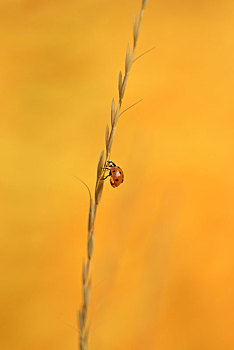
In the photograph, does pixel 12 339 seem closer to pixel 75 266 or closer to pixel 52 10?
pixel 75 266

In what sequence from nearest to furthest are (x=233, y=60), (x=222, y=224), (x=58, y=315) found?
(x=58, y=315)
(x=222, y=224)
(x=233, y=60)

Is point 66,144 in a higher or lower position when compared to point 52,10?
lower

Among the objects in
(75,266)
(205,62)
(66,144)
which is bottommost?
(75,266)

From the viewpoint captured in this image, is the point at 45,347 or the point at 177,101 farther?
the point at 177,101

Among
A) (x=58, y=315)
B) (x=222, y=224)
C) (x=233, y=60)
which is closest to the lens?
(x=58, y=315)

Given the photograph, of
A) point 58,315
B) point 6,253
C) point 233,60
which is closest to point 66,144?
point 6,253

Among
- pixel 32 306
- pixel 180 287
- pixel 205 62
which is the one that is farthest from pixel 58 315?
pixel 205 62
